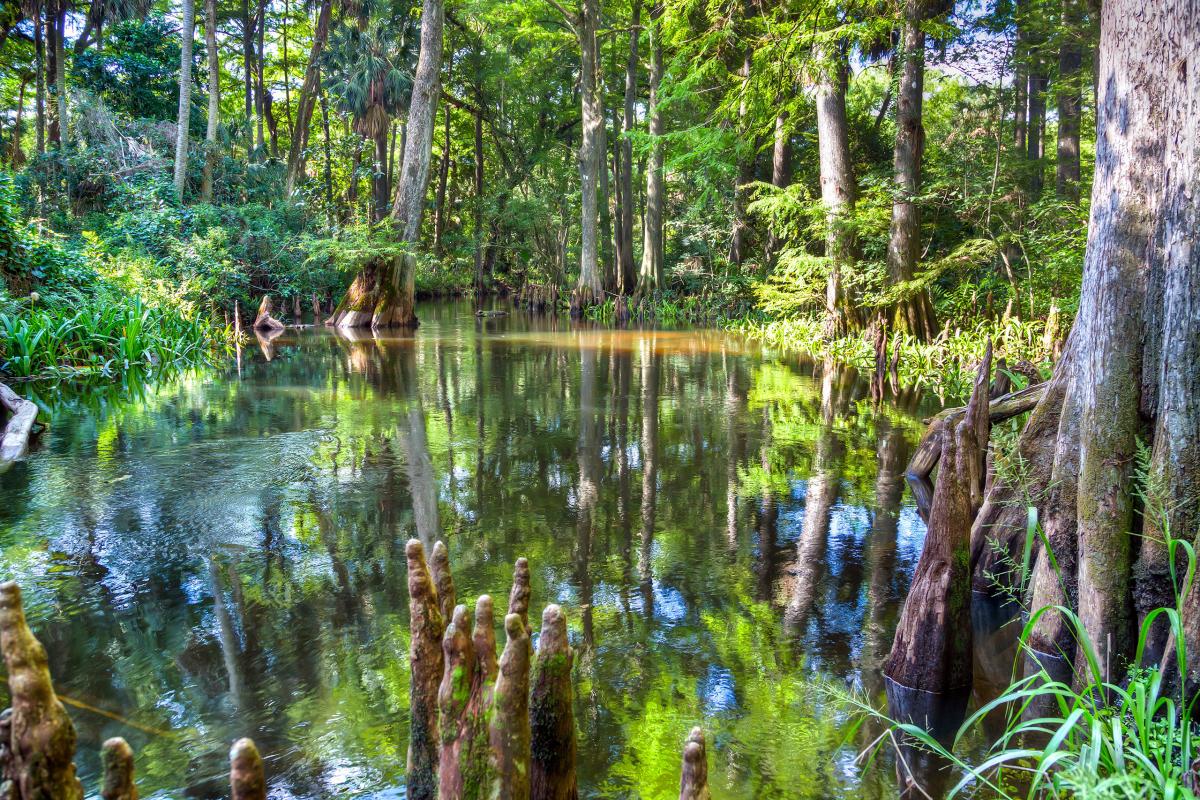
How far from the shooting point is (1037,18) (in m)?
16.6

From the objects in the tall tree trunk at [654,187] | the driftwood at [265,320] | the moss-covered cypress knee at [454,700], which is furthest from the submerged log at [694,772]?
the tall tree trunk at [654,187]

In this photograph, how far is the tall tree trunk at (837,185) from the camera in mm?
14922

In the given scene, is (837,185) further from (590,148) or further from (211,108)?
(211,108)

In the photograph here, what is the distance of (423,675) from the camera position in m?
2.23

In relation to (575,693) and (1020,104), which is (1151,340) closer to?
(575,693)

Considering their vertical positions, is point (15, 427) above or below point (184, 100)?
below

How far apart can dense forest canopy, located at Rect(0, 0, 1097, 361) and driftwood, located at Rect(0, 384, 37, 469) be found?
188 inches

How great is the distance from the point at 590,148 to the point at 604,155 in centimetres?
217

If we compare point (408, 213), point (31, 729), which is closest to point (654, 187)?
point (408, 213)

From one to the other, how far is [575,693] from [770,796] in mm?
896

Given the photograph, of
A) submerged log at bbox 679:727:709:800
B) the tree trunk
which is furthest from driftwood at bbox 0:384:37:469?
the tree trunk

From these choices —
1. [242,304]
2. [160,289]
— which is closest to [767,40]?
[160,289]

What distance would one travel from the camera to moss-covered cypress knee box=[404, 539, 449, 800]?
2.15 metres

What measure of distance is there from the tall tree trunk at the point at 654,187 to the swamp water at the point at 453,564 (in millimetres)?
16347
